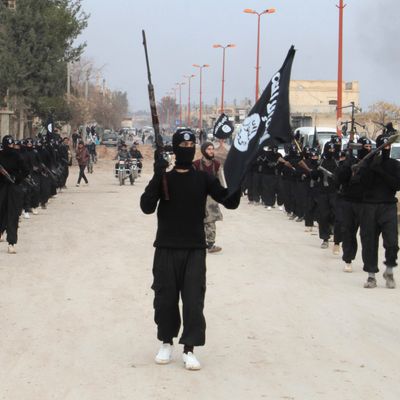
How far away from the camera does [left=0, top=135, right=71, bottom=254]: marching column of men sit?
1496cm

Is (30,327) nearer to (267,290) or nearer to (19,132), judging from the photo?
(267,290)

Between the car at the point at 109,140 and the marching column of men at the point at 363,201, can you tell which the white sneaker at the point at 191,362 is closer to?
the marching column of men at the point at 363,201

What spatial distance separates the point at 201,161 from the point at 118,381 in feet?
24.5

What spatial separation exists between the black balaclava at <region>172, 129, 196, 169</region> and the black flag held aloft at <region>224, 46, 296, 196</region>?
30cm

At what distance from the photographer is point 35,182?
22.7 m

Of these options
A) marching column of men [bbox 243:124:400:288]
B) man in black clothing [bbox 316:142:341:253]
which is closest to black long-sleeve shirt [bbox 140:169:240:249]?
marching column of men [bbox 243:124:400:288]

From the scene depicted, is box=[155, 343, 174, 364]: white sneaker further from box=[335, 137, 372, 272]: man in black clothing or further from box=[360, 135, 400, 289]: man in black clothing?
box=[335, 137, 372, 272]: man in black clothing

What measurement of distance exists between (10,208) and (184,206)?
7.78 meters

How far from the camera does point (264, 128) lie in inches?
289

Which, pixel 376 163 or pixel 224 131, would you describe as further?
pixel 224 131

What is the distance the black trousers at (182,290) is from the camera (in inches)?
303

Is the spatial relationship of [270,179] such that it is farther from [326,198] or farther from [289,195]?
[326,198]

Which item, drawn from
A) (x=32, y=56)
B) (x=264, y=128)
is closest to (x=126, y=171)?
(x=32, y=56)

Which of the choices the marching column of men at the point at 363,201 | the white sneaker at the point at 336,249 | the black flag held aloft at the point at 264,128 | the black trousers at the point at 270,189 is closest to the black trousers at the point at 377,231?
the marching column of men at the point at 363,201
